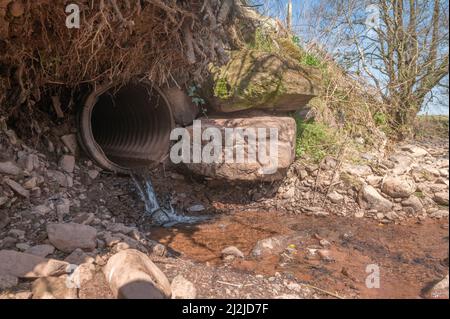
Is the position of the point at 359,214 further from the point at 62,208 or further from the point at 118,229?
the point at 62,208

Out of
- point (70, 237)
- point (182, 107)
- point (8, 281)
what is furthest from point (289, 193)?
point (8, 281)

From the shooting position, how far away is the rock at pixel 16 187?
3.24 metres

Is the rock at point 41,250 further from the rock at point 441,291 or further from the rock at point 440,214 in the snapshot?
the rock at point 440,214

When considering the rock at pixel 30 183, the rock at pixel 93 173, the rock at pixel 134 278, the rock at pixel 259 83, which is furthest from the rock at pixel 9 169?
the rock at pixel 259 83

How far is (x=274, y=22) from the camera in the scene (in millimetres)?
6906

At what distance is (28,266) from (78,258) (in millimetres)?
326

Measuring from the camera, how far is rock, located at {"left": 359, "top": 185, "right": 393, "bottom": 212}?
432 cm

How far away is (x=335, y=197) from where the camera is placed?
4.64 m

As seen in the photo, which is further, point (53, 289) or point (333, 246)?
point (333, 246)

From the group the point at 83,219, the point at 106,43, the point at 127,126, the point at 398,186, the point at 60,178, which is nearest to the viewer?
the point at 83,219

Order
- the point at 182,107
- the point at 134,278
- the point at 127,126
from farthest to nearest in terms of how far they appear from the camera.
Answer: the point at 127,126 < the point at 182,107 < the point at 134,278

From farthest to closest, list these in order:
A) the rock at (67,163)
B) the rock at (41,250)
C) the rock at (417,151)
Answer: the rock at (67,163), the rock at (41,250), the rock at (417,151)

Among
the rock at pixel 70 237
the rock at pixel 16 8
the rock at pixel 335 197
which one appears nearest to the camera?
the rock at pixel 70 237

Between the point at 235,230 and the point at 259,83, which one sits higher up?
the point at 259,83
